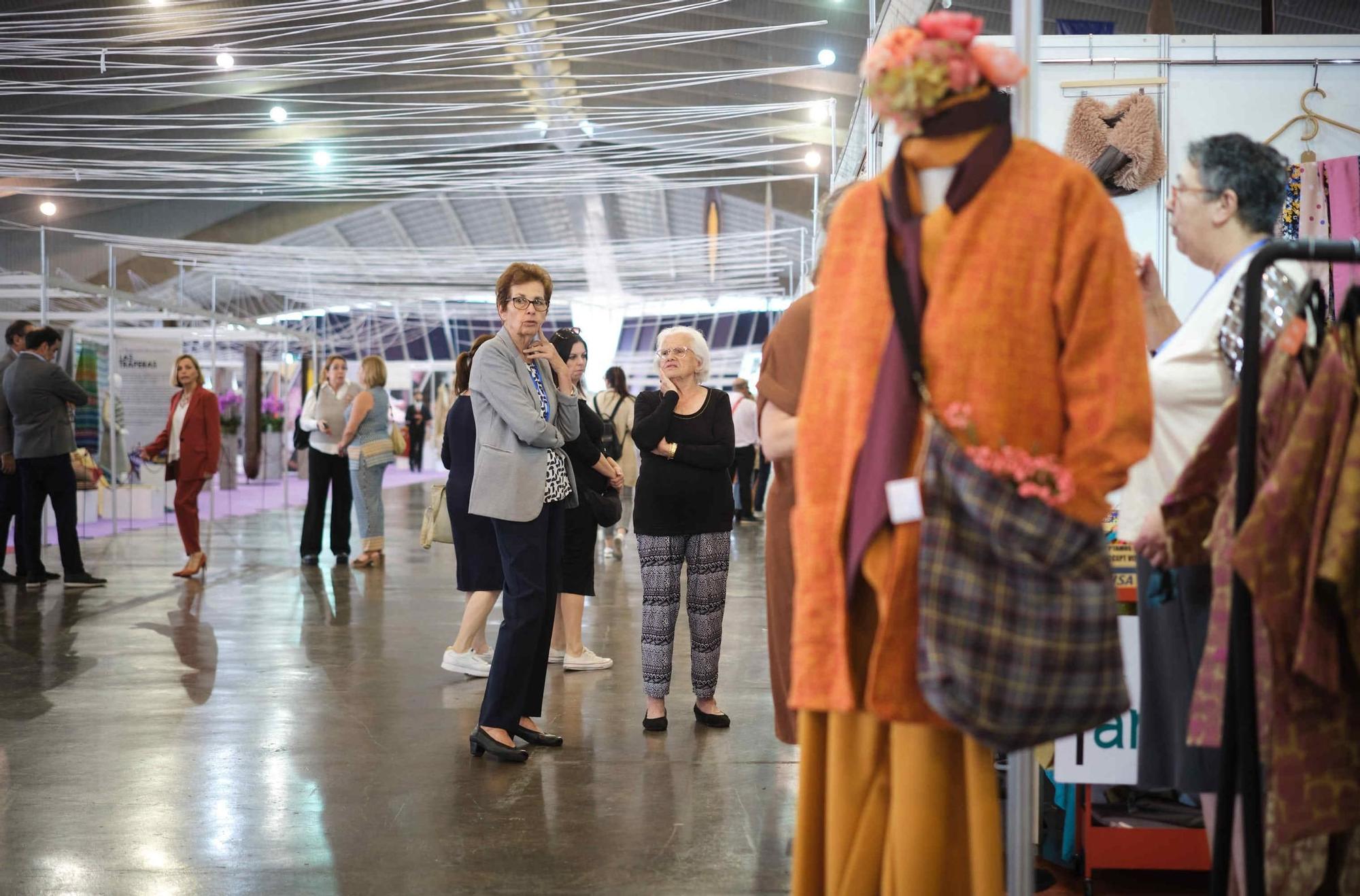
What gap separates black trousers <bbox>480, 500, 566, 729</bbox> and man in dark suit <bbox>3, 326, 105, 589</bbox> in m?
4.62

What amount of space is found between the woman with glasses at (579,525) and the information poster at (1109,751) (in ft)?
7.06

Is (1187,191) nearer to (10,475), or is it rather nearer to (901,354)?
(901,354)

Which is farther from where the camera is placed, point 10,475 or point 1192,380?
point 10,475

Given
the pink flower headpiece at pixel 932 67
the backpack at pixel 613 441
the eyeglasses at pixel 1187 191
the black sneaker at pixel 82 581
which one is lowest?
the black sneaker at pixel 82 581

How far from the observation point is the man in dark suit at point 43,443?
719 centimetres

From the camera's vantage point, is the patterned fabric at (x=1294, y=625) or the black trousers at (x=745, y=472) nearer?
the patterned fabric at (x=1294, y=625)

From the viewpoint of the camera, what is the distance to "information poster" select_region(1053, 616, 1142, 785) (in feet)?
8.73

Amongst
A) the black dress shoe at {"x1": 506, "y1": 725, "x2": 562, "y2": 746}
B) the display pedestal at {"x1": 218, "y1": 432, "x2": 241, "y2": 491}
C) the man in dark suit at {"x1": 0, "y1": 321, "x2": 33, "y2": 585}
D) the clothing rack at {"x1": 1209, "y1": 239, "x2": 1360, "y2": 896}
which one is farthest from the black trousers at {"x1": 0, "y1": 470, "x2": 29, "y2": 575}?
the display pedestal at {"x1": 218, "y1": 432, "x2": 241, "y2": 491}

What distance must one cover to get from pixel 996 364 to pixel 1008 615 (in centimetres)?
32

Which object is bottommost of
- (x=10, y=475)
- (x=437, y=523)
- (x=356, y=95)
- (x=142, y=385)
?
(x=437, y=523)

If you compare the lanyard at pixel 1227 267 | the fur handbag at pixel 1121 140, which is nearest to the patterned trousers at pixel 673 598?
the fur handbag at pixel 1121 140

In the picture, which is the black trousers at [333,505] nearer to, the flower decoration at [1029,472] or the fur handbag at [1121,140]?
the fur handbag at [1121,140]

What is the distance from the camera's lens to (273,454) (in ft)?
69.5

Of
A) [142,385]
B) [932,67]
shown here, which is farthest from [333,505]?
[932,67]
